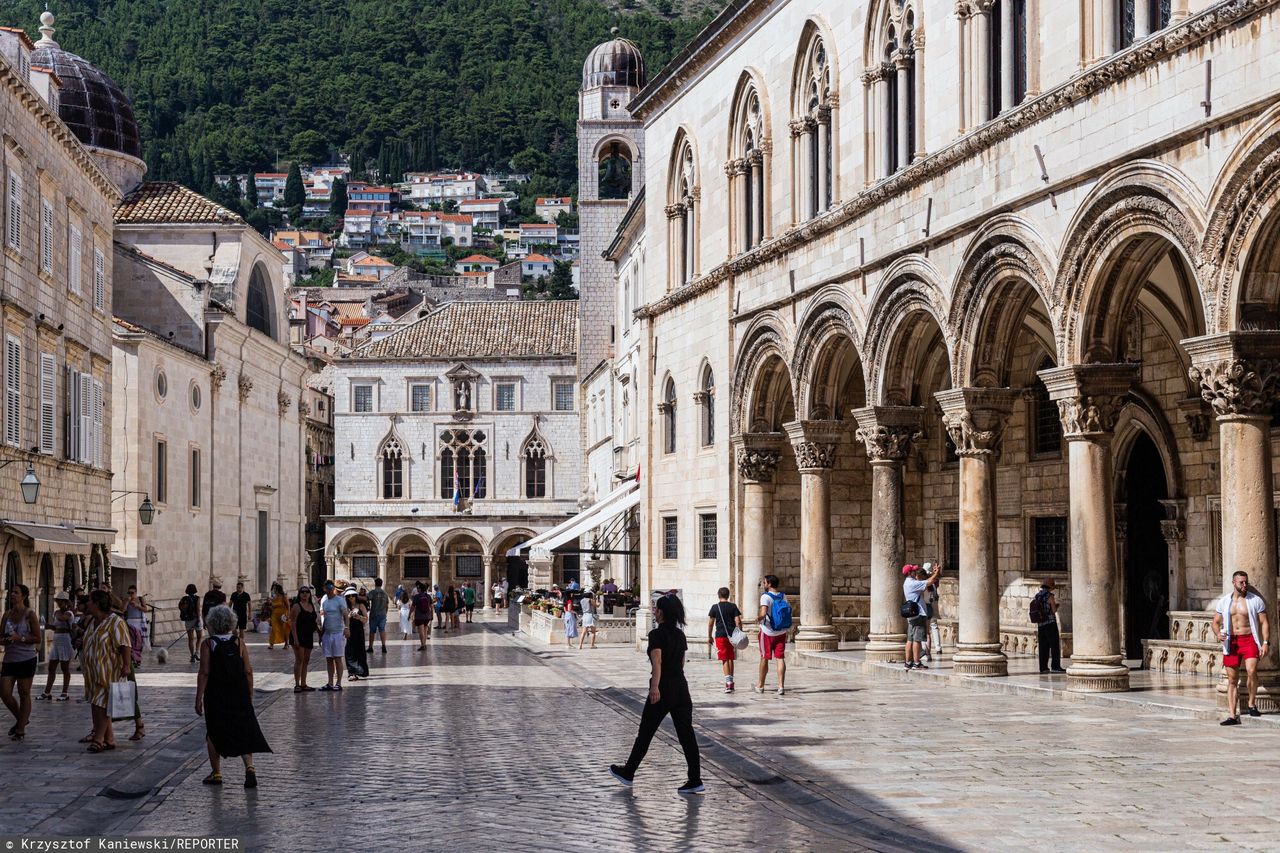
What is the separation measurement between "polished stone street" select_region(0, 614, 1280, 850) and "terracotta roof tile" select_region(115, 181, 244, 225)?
3385cm

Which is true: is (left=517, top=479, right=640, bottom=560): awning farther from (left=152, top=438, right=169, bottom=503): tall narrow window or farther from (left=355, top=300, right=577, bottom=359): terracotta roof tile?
(left=355, top=300, right=577, bottom=359): terracotta roof tile

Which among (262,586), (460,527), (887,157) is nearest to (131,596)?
(887,157)

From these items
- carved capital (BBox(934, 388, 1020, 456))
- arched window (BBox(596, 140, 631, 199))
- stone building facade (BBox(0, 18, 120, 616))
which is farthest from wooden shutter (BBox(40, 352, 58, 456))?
arched window (BBox(596, 140, 631, 199))

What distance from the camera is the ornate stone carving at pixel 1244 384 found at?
16.9m

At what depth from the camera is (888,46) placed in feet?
84.0

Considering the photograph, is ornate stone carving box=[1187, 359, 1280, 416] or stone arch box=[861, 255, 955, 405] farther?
stone arch box=[861, 255, 955, 405]

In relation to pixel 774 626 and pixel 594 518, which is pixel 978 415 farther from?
pixel 594 518

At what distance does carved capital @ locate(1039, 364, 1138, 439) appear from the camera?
19703 mm

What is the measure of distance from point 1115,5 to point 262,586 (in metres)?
43.1

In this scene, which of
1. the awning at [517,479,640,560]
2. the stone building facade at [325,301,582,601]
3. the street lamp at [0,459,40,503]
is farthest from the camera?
the stone building facade at [325,301,582,601]

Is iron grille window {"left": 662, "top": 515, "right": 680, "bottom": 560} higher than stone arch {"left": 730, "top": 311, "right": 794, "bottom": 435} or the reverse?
the reverse

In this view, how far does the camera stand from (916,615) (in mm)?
24172

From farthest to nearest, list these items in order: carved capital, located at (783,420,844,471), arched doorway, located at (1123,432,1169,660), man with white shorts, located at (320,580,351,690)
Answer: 1. carved capital, located at (783,420,844,471)
2. man with white shorts, located at (320,580,351,690)
3. arched doorway, located at (1123,432,1169,660)

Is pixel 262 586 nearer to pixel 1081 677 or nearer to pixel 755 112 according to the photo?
pixel 755 112
